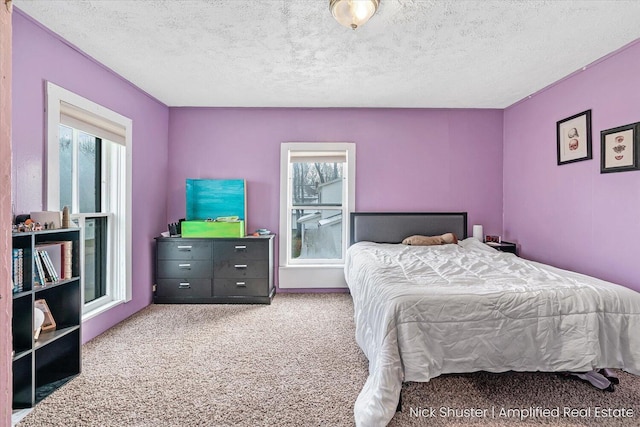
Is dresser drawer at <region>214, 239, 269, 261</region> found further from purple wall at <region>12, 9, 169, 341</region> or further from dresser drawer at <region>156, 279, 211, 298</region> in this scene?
purple wall at <region>12, 9, 169, 341</region>

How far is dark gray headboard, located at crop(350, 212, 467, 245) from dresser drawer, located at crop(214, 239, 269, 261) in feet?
3.97

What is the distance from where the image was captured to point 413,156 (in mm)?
4227

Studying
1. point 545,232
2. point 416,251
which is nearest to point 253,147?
point 416,251

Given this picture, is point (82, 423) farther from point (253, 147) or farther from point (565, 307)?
point (253, 147)

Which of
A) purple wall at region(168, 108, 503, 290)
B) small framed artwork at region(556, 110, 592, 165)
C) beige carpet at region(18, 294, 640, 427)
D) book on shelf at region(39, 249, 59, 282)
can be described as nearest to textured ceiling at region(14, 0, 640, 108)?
small framed artwork at region(556, 110, 592, 165)

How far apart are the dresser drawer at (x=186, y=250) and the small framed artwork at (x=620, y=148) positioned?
390 centimetres

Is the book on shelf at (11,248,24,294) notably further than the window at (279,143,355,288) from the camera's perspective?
No

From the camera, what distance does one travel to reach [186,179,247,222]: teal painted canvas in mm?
4105

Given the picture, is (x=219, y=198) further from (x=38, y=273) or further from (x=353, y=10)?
(x=353, y=10)

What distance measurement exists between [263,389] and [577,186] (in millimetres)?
3260

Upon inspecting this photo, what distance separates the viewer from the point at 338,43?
2508mm

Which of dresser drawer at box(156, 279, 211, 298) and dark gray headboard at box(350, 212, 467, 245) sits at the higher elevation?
dark gray headboard at box(350, 212, 467, 245)

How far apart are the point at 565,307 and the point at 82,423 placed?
108 inches

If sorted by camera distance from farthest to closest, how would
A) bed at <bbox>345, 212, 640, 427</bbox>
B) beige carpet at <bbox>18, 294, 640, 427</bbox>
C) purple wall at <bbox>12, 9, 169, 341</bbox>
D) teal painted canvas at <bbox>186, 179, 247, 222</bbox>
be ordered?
teal painted canvas at <bbox>186, 179, 247, 222</bbox> → purple wall at <bbox>12, 9, 169, 341</bbox> → beige carpet at <bbox>18, 294, 640, 427</bbox> → bed at <bbox>345, 212, 640, 427</bbox>
